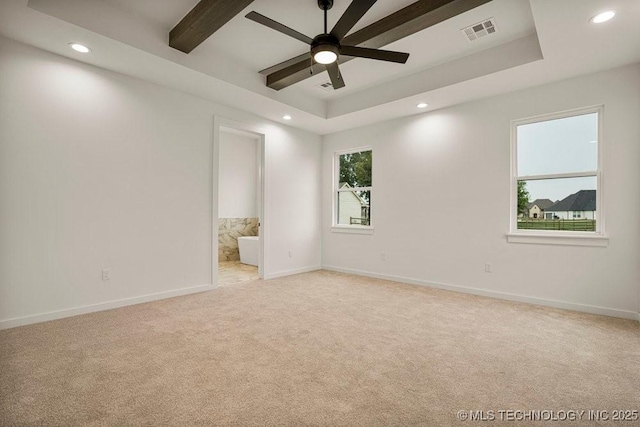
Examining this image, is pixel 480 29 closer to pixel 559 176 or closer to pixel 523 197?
pixel 559 176

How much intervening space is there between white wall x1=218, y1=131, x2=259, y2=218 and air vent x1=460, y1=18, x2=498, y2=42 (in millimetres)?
5606

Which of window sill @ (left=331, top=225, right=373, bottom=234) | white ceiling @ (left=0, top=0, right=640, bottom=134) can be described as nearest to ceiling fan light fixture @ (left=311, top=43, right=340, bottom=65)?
white ceiling @ (left=0, top=0, right=640, bottom=134)

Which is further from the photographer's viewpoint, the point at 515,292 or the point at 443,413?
the point at 515,292

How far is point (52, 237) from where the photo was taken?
3.12 m

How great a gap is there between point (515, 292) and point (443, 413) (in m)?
2.86

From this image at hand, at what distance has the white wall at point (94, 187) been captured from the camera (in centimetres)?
293

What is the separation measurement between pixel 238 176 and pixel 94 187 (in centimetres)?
443

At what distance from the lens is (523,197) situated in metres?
3.99

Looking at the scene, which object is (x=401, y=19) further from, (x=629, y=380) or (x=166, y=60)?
(x=629, y=380)

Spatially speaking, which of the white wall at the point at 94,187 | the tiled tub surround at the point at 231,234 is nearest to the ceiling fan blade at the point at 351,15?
the white wall at the point at 94,187

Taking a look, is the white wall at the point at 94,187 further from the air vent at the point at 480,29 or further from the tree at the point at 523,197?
the tree at the point at 523,197

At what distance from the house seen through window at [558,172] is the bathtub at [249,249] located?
466cm

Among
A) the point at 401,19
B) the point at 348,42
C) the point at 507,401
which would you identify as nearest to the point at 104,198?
the point at 348,42

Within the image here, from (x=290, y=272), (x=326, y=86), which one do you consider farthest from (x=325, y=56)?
(x=290, y=272)
